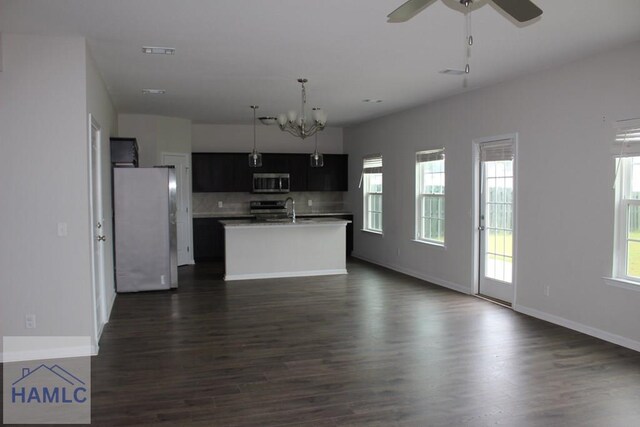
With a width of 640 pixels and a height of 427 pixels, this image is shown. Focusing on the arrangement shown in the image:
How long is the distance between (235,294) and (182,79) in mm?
2837

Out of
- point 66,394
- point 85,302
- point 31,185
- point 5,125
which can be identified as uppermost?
point 5,125

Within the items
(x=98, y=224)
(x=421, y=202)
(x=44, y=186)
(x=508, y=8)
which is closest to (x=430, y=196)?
(x=421, y=202)

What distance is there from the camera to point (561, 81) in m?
5.28

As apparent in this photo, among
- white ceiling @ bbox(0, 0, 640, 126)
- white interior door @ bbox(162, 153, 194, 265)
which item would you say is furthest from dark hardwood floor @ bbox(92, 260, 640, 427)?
white interior door @ bbox(162, 153, 194, 265)

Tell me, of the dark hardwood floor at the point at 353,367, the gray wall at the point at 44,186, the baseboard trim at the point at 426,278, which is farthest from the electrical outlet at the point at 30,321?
the baseboard trim at the point at 426,278

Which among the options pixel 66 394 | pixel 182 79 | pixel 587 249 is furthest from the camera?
pixel 182 79

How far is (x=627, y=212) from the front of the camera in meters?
4.66

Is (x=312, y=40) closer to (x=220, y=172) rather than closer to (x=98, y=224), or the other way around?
(x=98, y=224)

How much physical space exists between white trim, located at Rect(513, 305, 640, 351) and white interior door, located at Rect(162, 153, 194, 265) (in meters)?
6.02

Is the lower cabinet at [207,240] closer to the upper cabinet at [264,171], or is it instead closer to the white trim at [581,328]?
the upper cabinet at [264,171]

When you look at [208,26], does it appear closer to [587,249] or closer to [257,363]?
[257,363]

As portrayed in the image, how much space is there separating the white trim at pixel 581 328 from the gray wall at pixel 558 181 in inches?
0.5

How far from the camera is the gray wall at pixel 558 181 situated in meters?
4.73

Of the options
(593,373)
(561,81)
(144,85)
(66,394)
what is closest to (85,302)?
(66,394)
